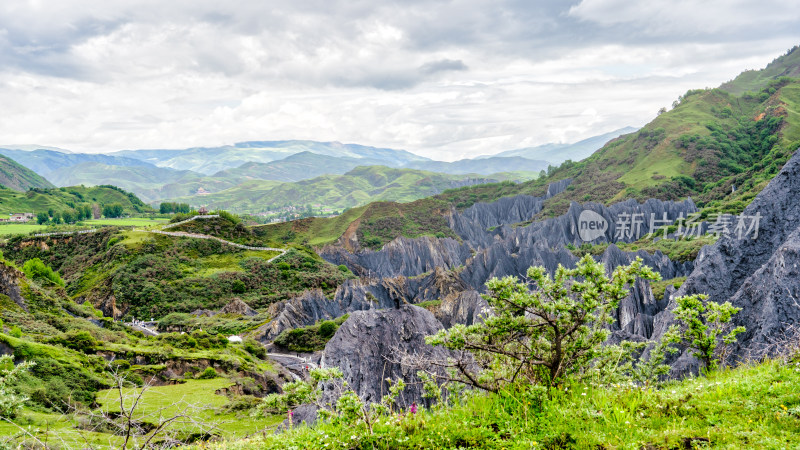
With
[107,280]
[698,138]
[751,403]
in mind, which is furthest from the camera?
[698,138]

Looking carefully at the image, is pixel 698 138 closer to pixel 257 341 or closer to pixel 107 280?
pixel 257 341

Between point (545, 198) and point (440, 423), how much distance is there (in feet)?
452

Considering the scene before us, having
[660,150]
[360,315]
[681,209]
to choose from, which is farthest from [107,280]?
[660,150]

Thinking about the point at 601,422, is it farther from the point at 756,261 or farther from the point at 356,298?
the point at 356,298

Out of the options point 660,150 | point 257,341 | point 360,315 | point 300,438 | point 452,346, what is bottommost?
A: point 257,341

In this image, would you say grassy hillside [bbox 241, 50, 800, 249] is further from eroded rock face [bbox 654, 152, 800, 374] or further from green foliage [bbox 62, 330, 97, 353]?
eroded rock face [bbox 654, 152, 800, 374]

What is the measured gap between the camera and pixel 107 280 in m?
64.6

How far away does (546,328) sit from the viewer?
22.5 feet

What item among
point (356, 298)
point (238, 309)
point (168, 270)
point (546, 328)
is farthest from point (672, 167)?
point (546, 328)

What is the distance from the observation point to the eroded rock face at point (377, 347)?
52.1ft

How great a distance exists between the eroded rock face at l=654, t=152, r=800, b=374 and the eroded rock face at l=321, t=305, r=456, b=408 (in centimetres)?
885

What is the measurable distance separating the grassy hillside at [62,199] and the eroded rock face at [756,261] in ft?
576

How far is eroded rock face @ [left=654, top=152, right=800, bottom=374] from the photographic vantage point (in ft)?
40.0

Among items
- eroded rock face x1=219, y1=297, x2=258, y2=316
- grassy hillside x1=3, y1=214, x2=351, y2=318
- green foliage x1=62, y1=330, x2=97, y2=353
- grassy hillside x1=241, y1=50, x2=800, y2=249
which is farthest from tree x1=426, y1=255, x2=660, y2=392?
grassy hillside x1=241, y1=50, x2=800, y2=249
